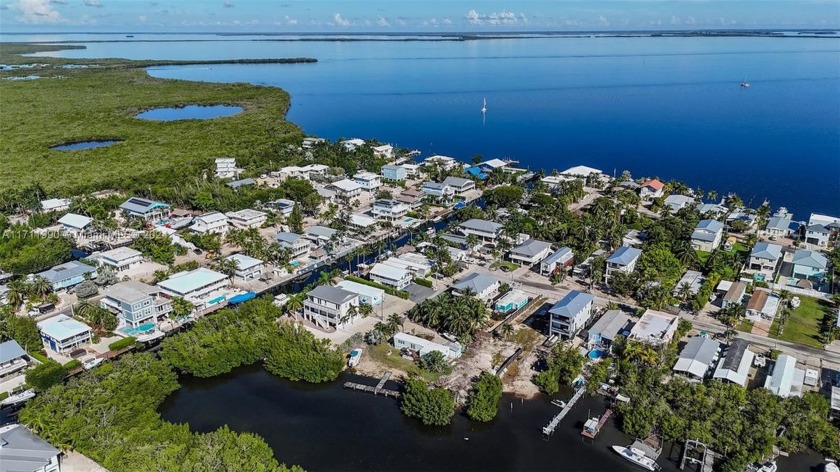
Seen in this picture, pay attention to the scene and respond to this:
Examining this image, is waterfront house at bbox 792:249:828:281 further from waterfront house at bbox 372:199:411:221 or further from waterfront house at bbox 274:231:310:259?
waterfront house at bbox 274:231:310:259

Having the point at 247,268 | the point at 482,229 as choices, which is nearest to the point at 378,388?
the point at 247,268

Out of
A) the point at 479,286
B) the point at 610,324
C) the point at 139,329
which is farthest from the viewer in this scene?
the point at 479,286

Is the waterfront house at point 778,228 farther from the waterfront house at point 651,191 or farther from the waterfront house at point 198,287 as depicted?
the waterfront house at point 198,287

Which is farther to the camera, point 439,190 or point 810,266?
point 439,190

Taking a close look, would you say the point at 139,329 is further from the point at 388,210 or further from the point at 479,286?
the point at 388,210

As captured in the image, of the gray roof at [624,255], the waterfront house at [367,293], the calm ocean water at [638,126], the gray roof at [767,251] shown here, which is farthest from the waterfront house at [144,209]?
the gray roof at [767,251]

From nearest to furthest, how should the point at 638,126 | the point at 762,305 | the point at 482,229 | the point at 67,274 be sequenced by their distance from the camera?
the point at 762,305 → the point at 67,274 → the point at 482,229 → the point at 638,126
